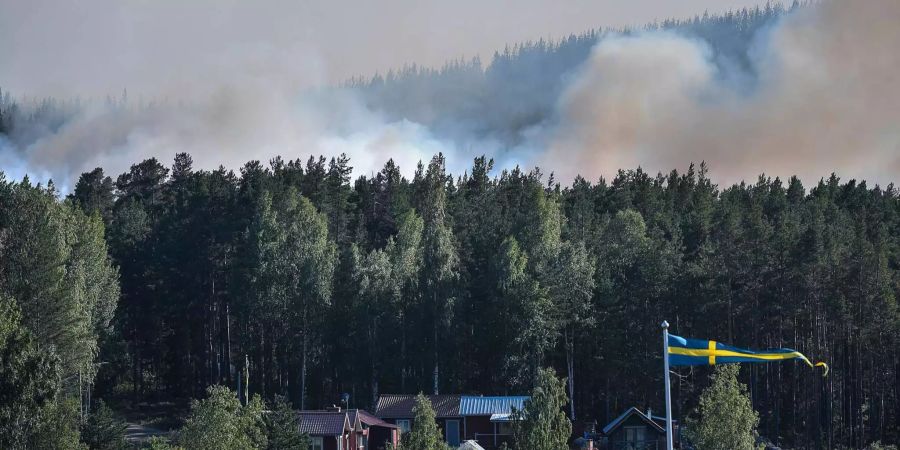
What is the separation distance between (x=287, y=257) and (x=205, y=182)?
25.5 meters

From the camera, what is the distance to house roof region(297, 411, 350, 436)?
261 feet

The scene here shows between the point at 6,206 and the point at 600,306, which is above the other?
the point at 6,206

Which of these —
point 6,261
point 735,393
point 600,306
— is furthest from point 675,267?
point 6,261

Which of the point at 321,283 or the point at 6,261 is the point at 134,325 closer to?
the point at 321,283

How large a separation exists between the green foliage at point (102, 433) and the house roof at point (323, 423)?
14.1 m

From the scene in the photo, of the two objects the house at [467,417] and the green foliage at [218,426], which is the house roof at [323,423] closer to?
the house at [467,417]

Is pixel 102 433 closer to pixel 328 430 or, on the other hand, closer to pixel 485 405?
pixel 328 430

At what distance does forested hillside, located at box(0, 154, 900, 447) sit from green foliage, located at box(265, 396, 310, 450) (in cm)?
1438

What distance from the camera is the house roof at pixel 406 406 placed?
86625 millimetres

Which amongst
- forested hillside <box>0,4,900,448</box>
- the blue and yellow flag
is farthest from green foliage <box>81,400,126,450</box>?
the blue and yellow flag

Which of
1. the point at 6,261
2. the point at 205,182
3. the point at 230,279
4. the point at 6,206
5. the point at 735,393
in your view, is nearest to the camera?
the point at 735,393

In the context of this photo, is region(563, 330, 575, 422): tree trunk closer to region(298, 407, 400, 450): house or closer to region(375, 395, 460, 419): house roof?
region(375, 395, 460, 419): house roof

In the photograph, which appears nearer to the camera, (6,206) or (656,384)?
(6,206)

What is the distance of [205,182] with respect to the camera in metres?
120
